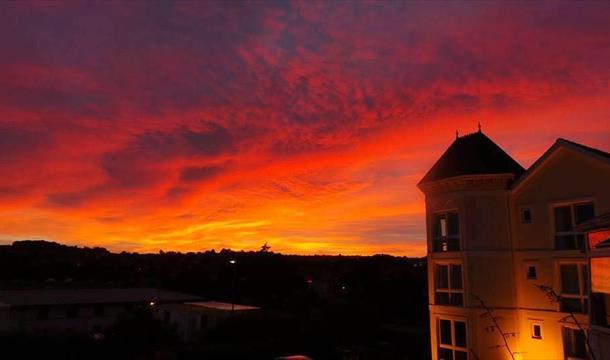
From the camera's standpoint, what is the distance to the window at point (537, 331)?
19453 millimetres

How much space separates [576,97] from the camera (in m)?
22.7

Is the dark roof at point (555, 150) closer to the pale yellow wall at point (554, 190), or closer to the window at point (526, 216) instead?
the pale yellow wall at point (554, 190)

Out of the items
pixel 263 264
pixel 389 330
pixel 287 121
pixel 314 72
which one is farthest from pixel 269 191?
pixel 263 264

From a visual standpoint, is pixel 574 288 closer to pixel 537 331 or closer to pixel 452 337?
pixel 537 331

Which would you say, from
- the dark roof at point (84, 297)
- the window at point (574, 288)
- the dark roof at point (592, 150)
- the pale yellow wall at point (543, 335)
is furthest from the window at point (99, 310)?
the dark roof at point (592, 150)

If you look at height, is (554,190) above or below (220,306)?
above

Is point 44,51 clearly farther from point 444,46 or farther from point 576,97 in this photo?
point 576,97

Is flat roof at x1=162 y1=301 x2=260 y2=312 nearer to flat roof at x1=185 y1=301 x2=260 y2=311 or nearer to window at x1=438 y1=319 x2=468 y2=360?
flat roof at x1=185 y1=301 x2=260 y2=311

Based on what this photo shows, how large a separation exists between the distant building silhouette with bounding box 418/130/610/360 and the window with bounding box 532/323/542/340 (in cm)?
4

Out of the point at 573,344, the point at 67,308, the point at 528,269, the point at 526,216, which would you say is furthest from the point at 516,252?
the point at 67,308

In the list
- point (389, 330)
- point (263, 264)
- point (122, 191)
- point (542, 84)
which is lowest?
point (389, 330)

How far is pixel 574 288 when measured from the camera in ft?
61.2

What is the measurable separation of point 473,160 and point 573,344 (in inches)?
334

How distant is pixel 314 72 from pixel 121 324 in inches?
884
